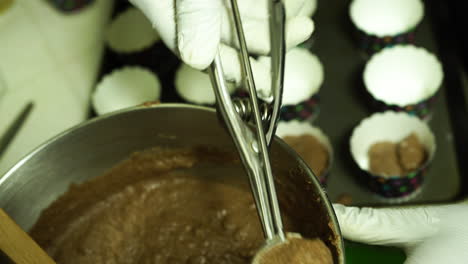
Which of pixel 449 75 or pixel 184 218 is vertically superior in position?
pixel 184 218


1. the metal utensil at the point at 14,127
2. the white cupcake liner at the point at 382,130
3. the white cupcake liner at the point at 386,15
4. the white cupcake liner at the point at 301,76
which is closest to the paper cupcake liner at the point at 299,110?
the white cupcake liner at the point at 301,76

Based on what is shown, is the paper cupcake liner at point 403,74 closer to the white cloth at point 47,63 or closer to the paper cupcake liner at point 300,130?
the paper cupcake liner at point 300,130

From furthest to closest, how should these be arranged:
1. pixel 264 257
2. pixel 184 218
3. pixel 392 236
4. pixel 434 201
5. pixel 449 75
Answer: pixel 449 75, pixel 434 201, pixel 184 218, pixel 392 236, pixel 264 257

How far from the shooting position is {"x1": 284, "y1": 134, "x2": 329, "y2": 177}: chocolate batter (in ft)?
3.68

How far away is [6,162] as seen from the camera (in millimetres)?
1150

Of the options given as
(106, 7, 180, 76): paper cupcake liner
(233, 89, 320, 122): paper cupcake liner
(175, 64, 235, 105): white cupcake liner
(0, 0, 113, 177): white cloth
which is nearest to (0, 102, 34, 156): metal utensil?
(0, 0, 113, 177): white cloth

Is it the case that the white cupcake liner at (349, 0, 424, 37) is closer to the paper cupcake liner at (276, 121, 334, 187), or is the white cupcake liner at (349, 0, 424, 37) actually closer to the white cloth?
the paper cupcake liner at (276, 121, 334, 187)

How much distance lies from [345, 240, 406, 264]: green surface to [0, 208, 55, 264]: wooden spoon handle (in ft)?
1.63

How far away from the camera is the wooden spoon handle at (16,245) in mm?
657

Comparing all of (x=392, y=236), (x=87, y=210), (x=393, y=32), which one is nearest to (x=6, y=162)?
(x=87, y=210)

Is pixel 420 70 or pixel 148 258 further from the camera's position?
pixel 420 70

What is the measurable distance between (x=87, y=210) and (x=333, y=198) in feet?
1.71

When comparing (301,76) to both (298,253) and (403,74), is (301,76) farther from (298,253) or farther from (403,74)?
(298,253)

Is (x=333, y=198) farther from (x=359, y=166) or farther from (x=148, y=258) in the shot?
(x=148, y=258)
